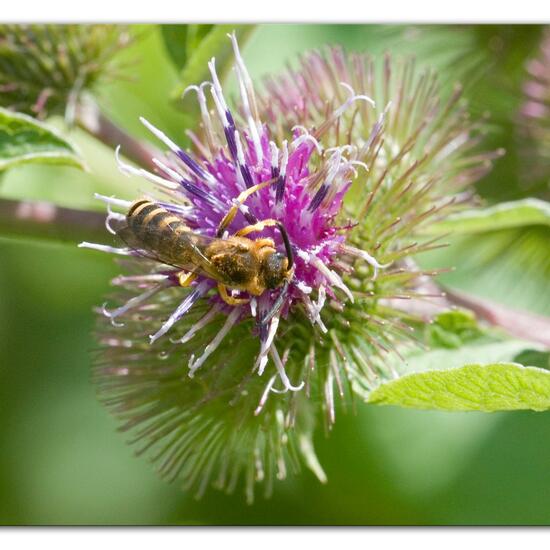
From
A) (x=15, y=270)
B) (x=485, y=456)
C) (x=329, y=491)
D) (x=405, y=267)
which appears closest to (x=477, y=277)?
(x=485, y=456)

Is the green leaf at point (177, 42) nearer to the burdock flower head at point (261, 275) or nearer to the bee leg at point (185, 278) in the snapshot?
the burdock flower head at point (261, 275)

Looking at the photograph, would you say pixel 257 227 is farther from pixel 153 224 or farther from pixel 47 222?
pixel 47 222

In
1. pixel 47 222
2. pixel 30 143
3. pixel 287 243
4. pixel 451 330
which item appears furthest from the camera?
pixel 47 222

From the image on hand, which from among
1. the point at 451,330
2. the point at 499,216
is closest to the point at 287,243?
the point at 451,330

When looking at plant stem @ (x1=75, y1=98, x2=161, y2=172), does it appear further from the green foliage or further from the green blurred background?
the green foliage

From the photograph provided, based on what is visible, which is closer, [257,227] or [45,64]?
[257,227]

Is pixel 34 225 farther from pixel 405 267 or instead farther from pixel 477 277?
pixel 477 277

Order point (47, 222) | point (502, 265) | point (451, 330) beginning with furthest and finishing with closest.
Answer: point (502, 265) → point (47, 222) → point (451, 330)

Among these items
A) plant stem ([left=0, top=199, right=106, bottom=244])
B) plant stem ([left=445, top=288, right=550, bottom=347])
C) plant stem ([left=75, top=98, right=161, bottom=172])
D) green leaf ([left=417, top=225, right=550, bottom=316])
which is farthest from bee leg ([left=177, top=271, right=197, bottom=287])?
green leaf ([left=417, top=225, right=550, bottom=316])
